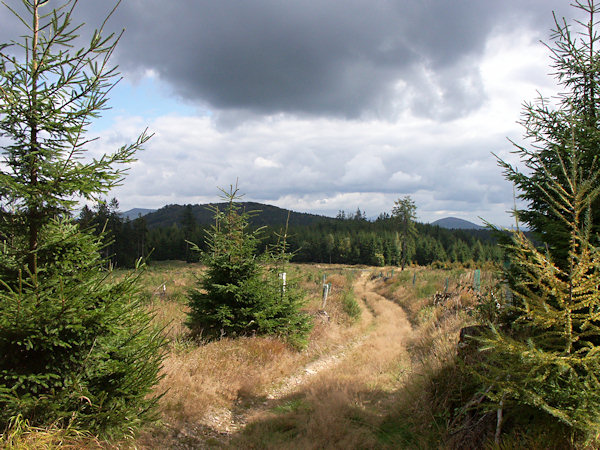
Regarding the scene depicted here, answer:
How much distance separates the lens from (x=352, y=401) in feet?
18.9

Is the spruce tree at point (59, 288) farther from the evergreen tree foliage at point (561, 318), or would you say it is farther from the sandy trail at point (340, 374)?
the evergreen tree foliage at point (561, 318)

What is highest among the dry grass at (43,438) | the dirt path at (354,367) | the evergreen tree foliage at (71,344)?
the evergreen tree foliage at (71,344)

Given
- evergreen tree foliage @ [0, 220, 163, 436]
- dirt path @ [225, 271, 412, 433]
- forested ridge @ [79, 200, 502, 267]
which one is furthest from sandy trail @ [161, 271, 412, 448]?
forested ridge @ [79, 200, 502, 267]

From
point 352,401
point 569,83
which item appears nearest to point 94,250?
point 352,401

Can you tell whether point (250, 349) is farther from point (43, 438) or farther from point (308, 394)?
point (43, 438)

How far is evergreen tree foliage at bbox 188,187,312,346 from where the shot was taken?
8.63m

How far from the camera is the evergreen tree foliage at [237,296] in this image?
8633mm

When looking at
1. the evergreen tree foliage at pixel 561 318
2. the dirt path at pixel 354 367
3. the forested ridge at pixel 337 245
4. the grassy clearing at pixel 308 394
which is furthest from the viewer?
the forested ridge at pixel 337 245

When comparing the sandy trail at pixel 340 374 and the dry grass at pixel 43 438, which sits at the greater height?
the dry grass at pixel 43 438

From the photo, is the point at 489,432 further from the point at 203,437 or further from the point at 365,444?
the point at 203,437

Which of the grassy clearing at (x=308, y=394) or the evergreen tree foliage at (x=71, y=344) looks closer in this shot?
the evergreen tree foliage at (x=71, y=344)

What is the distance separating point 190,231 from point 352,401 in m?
70.7

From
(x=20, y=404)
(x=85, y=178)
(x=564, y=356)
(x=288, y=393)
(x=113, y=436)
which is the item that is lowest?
(x=288, y=393)

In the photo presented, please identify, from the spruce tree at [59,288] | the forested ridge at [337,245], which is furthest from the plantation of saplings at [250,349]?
the forested ridge at [337,245]
